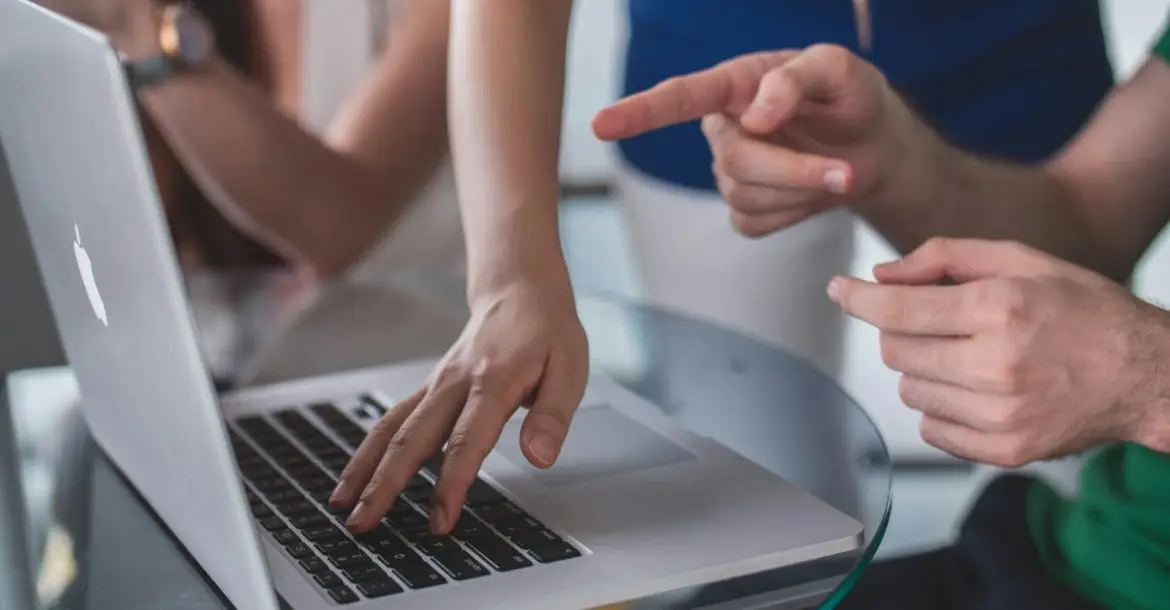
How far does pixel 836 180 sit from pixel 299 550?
1.41 ft

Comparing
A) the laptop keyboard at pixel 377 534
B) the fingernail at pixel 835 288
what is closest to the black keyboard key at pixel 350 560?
the laptop keyboard at pixel 377 534

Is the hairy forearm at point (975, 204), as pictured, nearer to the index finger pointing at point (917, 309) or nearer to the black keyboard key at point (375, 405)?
the index finger pointing at point (917, 309)

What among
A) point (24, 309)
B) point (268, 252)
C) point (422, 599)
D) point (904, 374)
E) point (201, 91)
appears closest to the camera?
point (422, 599)

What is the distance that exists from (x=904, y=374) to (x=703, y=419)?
0.16 metres

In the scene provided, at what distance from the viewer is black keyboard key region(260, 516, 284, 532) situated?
0.80 metres

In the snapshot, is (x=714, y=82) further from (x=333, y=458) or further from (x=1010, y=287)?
(x=333, y=458)

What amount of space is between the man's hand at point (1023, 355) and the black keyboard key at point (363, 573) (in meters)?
0.35

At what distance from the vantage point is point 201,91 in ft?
4.82

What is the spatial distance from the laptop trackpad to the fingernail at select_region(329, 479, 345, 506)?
0.39 feet

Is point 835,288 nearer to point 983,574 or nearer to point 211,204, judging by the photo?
point 983,574

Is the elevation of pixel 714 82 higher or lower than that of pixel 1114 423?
higher

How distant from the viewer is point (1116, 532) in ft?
3.11

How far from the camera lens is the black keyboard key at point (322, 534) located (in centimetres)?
78

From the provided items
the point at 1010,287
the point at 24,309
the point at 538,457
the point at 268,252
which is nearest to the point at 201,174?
the point at 268,252
